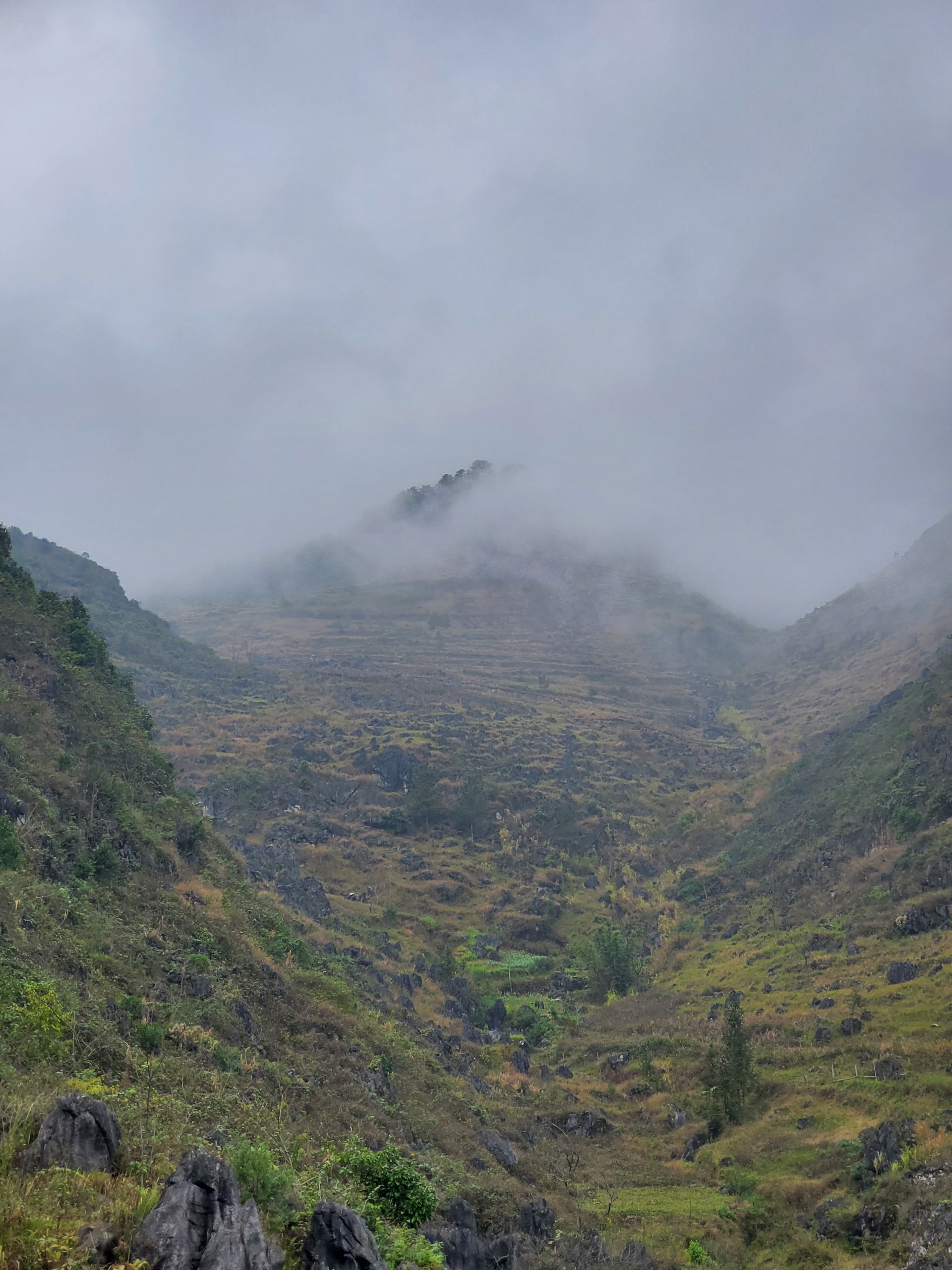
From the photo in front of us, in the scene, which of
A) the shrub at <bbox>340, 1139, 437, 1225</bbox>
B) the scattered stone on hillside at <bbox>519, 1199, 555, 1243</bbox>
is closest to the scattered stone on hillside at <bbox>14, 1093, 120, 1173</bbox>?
the shrub at <bbox>340, 1139, 437, 1225</bbox>

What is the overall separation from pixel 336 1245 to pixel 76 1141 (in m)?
3.64

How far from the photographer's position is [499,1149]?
25422mm

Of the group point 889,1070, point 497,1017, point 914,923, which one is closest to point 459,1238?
point 889,1070

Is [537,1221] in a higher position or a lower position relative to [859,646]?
lower

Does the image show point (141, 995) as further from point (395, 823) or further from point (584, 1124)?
point (395, 823)

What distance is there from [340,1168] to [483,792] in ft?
225

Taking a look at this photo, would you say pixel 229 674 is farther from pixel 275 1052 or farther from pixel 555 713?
pixel 275 1052

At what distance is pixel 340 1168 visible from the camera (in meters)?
15.6

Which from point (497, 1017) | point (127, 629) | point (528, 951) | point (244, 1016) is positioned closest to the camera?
point (244, 1016)

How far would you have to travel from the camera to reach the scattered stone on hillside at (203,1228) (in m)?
8.09

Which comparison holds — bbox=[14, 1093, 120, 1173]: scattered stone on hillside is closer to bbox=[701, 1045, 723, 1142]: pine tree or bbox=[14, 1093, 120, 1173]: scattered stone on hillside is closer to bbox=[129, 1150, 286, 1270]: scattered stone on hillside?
bbox=[129, 1150, 286, 1270]: scattered stone on hillside

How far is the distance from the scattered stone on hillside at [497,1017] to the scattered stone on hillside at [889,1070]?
76.7 feet

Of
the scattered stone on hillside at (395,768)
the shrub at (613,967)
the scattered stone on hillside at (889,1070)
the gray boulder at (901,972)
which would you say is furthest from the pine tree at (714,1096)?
the scattered stone on hillside at (395,768)

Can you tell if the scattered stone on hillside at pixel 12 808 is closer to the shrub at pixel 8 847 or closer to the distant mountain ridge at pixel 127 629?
the shrub at pixel 8 847
